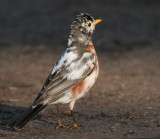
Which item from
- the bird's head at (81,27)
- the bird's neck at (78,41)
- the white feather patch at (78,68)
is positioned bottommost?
the white feather patch at (78,68)

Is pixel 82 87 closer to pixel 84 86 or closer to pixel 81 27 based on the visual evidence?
pixel 84 86

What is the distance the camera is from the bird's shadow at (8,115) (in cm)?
737

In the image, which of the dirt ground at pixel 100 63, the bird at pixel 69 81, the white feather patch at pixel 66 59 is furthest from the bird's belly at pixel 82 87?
the dirt ground at pixel 100 63

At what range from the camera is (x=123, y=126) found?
23.9 feet

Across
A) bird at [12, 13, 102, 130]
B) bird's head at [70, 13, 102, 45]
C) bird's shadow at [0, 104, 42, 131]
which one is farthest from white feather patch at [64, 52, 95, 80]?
bird's shadow at [0, 104, 42, 131]

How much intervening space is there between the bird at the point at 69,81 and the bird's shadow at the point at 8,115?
595 mm

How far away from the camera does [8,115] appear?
26.9 ft

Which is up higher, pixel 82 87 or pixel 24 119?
pixel 82 87

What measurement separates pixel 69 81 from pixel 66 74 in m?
0.15

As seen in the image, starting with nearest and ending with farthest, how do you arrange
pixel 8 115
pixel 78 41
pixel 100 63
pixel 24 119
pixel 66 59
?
pixel 24 119 < pixel 66 59 < pixel 78 41 < pixel 8 115 < pixel 100 63

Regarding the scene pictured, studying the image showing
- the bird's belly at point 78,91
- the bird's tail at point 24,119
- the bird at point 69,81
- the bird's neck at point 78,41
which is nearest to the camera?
the bird's tail at point 24,119

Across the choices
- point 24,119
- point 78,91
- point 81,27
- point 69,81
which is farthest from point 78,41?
point 24,119

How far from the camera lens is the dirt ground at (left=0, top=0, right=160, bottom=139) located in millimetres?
7449

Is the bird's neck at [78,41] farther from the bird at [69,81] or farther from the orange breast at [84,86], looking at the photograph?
the orange breast at [84,86]
